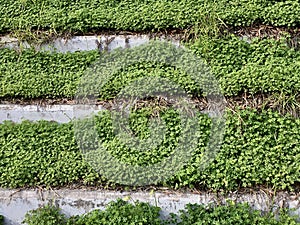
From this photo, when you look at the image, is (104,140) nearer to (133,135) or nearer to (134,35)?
(133,135)

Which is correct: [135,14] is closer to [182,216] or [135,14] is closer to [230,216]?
[182,216]

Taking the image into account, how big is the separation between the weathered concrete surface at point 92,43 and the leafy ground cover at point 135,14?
0.31 feet

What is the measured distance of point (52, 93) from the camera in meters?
4.02

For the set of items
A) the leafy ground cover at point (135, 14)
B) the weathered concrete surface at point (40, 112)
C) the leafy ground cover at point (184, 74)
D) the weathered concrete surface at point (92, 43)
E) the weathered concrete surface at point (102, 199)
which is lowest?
the weathered concrete surface at point (102, 199)

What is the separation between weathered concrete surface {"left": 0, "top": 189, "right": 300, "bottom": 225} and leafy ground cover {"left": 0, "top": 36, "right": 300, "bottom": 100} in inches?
34.6

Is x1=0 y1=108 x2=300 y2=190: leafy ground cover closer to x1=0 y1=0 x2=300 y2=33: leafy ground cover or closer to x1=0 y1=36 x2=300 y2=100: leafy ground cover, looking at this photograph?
x1=0 y1=36 x2=300 y2=100: leafy ground cover

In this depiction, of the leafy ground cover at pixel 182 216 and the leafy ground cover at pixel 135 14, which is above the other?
the leafy ground cover at pixel 135 14

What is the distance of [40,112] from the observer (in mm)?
4020

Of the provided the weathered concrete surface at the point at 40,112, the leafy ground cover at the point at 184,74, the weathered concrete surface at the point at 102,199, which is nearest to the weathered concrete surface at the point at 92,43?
the leafy ground cover at the point at 184,74

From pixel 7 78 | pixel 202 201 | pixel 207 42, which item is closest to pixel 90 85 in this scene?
pixel 7 78

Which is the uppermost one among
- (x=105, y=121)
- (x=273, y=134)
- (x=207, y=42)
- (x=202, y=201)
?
(x=207, y=42)

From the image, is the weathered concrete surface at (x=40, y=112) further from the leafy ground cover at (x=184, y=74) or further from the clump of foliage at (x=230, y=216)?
the clump of foliage at (x=230, y=216)

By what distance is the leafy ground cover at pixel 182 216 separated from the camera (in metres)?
3.26

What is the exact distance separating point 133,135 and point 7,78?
1.41 metres
